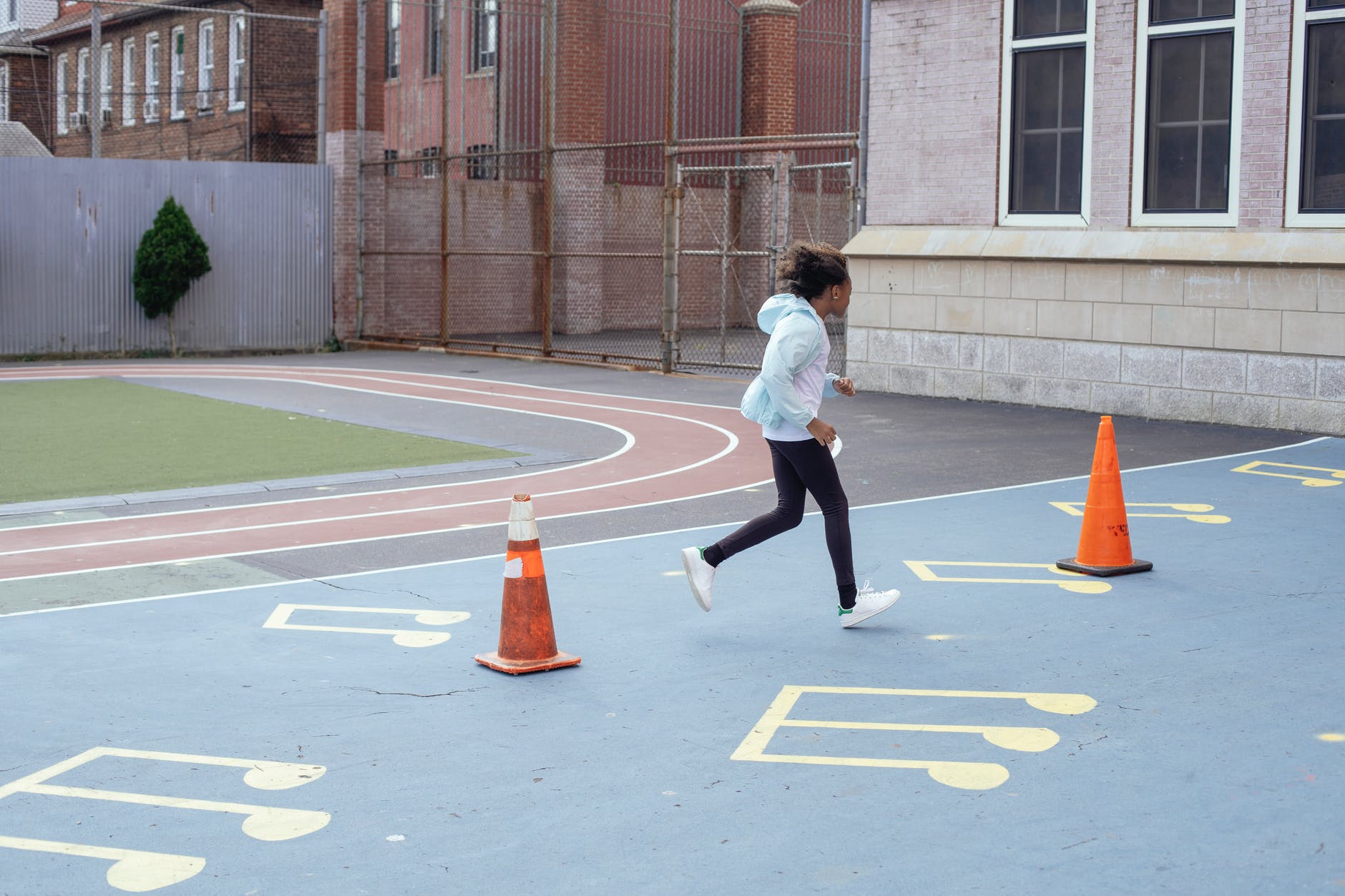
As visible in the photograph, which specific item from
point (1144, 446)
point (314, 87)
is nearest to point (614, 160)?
point (314, 87)

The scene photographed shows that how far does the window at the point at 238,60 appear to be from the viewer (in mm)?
34312

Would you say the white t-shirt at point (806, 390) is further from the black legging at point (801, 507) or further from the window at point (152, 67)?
the window at point (152, 67)

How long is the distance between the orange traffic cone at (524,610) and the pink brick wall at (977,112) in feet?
35.2

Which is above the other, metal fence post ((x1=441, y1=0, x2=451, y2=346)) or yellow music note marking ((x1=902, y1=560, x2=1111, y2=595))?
metal fence post ((x1=441, y1=0, x2=451, y2=346))

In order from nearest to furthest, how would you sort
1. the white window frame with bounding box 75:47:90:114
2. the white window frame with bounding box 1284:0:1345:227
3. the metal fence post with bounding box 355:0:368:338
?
the white window frame with bounding box 1284:0:1345:227, the metal fence post with bounding box 355:0:368:338, the white window frame with bounding box 75:47:90:114

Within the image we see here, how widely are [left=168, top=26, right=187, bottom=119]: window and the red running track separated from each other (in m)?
24.7

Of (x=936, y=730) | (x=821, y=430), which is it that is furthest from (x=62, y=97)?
(x=936, y=730)

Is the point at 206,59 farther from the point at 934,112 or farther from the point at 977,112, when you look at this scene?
the point at 977,112

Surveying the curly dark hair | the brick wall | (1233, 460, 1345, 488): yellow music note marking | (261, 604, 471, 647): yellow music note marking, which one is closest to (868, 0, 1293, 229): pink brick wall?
(1233, 460, 1345, 488): yellow music note marking

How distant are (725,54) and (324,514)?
25.1 meters

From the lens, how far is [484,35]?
3123 cm

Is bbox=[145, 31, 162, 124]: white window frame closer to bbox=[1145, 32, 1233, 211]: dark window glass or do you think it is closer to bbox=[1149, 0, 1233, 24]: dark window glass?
bbox=[1149, 0, 1233, 24]: dark window glass

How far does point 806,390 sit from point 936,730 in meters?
2.01

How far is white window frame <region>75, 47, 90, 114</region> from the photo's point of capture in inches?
1608
